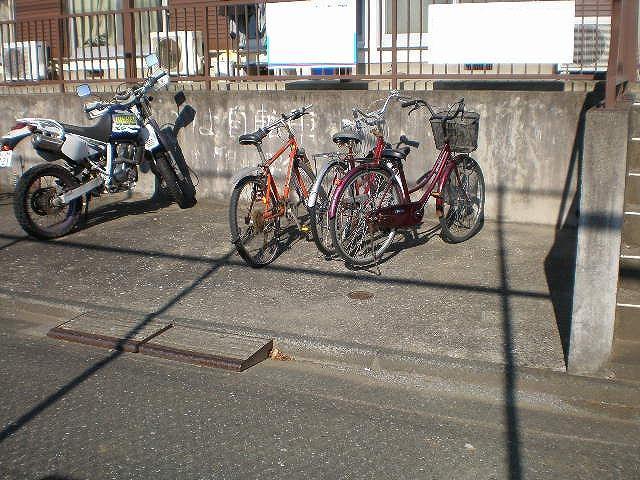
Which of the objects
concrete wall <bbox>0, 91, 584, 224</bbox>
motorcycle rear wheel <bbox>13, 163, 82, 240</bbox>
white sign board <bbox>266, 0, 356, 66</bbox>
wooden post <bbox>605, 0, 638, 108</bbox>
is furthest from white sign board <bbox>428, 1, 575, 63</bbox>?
motorcycle rear wheel <bbox>13, 163, 82, 240</bbox>

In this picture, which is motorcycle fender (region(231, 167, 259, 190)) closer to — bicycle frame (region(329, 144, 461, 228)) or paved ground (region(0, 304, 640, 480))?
bicycle frame (region(329, 144, 461, 228))

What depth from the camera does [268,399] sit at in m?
4.98

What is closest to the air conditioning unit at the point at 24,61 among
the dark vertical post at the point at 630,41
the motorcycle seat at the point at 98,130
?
the motorcycle seat at the point at 98,130

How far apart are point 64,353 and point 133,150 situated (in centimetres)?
378

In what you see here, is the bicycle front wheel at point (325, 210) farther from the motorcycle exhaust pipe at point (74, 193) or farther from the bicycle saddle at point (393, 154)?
the motorcycle exhaust pipe at point (74, 193)

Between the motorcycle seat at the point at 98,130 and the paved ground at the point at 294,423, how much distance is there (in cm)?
357

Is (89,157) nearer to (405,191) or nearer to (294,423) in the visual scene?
(405,191)

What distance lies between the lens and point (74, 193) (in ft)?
27.7

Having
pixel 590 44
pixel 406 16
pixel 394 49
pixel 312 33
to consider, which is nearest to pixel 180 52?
pixel 312 33

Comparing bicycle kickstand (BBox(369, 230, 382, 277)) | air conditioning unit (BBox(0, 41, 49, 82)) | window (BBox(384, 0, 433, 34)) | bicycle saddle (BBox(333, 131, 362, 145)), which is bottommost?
bicycle kickstand (BBox(369, 230, 382, 277))

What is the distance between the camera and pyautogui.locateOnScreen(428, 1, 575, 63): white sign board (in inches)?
333

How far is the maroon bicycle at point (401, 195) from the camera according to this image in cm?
700

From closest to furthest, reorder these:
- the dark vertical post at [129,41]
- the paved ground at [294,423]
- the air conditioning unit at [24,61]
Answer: the paved ground at [294,423] → the dark vertical post at [129,41] → the air conditioning unit at [24,61]

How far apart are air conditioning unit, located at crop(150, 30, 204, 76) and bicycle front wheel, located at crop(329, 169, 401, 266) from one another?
4108mm
